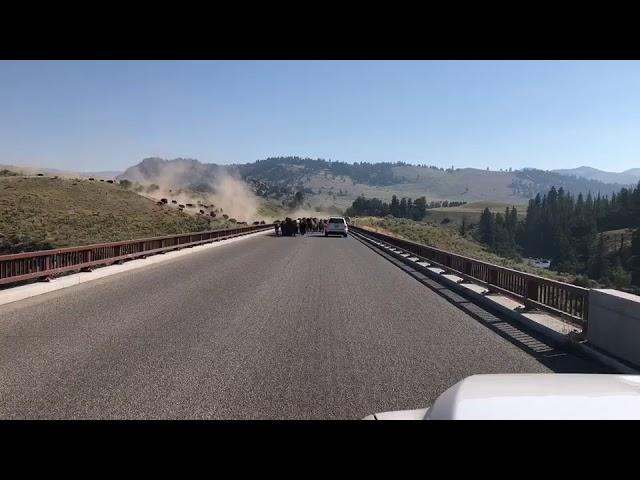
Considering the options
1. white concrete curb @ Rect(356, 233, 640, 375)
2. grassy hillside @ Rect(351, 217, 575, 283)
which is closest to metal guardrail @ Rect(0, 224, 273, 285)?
white concrete curb @ Rect(356, 233, 640, 375)

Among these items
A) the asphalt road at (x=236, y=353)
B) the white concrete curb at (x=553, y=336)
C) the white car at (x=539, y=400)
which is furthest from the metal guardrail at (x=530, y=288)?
the white car at (x=539, y=400)

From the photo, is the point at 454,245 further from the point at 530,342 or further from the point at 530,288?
the point at 530,342

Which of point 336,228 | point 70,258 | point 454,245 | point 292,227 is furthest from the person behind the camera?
point 454,245

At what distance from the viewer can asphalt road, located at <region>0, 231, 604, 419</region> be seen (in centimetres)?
627

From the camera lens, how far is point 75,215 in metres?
69.2

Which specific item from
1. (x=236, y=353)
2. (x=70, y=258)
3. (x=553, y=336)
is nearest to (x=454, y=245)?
(x=70, y=258)

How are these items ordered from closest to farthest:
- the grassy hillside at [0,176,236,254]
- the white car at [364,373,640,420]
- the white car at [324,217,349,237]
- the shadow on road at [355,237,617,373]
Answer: the white car at [364,373,640,420] < the shadow on road at [355,237,617,373] < the grassy hillside at [0,176,236,254] < the white car at [324,217,349,237]

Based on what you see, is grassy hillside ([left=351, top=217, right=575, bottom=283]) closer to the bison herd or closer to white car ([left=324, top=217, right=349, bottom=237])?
white car ([left=324, top=217, right=349, bottom=237])

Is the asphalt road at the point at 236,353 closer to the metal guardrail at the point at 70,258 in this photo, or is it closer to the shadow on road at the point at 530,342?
the shadow on road at the point at 530,342

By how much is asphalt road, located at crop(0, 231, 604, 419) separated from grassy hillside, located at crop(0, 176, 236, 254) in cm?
2943

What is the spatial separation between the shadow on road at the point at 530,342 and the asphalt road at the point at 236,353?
12 cm

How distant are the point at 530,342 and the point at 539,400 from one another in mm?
7045
